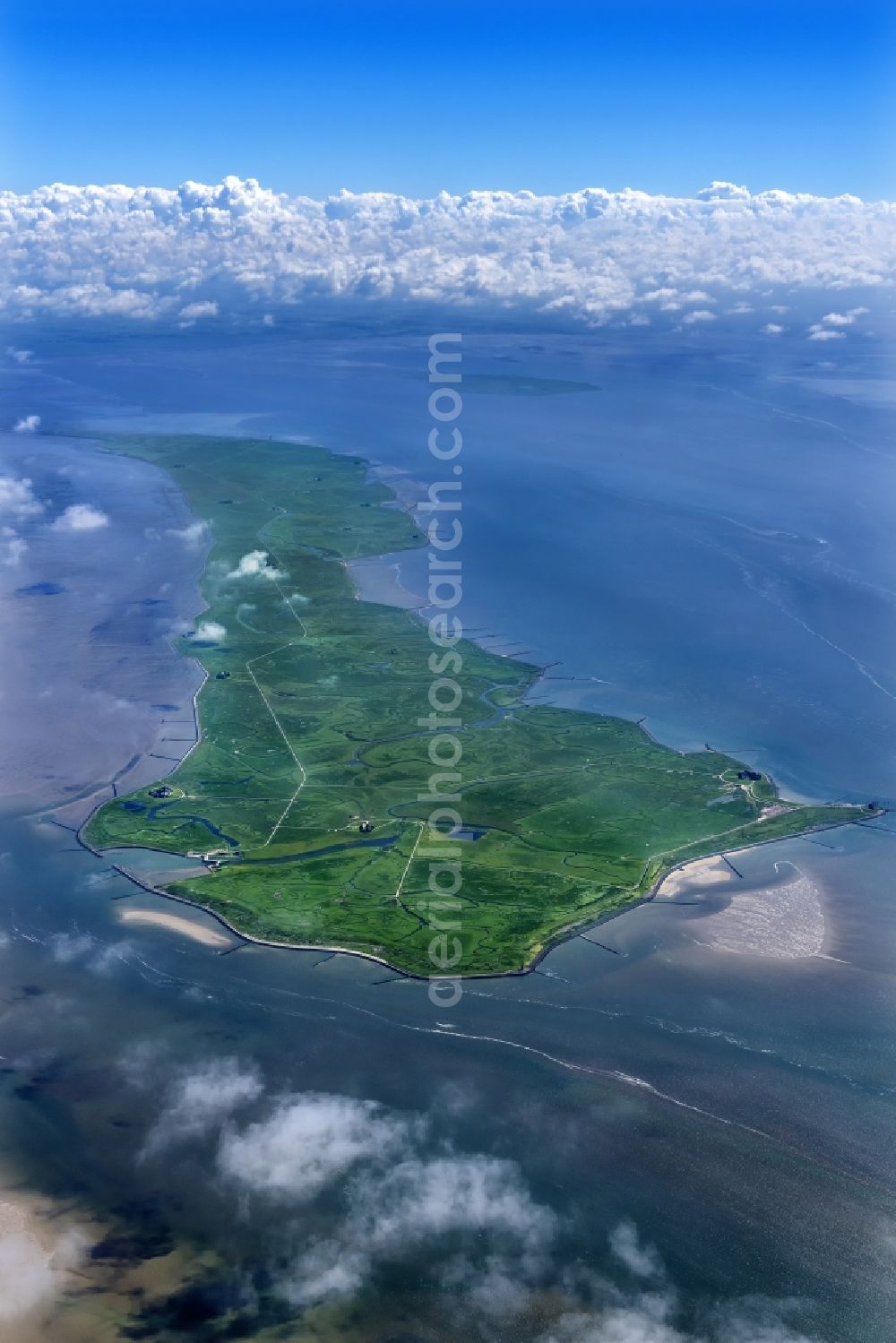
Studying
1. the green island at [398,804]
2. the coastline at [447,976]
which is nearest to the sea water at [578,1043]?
the coastline at [447,976]

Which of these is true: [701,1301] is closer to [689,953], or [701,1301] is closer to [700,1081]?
[700,1081]

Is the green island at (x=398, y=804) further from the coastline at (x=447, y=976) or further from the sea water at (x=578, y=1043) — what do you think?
the sea water at (x=578, y=1043)

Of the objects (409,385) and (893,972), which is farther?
(409,385)

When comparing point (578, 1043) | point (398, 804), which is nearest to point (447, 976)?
point (578, 1043)

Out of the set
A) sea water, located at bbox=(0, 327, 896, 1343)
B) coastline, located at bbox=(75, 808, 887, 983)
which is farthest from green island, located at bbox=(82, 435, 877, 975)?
sea water, located at bbox=(0, 327, 896, 1343)

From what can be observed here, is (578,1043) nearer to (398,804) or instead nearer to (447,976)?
(447,976)

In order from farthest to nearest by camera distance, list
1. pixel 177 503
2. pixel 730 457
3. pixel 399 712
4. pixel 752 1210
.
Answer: pixel 730 457 < pixel 177 503 < pixel 399 712 < pixel 752 1210

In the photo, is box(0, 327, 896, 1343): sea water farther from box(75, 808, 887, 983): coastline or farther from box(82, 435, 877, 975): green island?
box(82, 435, 877, 975): green island

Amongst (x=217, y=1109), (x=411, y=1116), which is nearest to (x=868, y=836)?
(x=411, y=1116)
